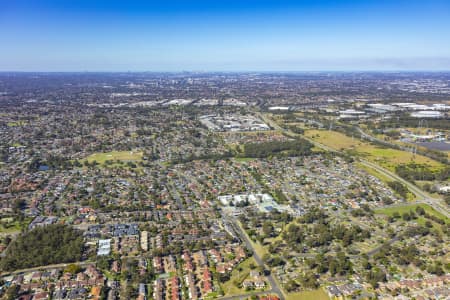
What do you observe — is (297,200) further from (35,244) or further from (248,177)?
(35,244)

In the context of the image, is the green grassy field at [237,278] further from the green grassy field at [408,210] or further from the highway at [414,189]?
the highway at [414,189]

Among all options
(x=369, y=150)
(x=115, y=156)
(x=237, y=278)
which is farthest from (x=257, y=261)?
(x=369, y=150)

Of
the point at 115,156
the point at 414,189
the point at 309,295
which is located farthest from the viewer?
the point at 115,156

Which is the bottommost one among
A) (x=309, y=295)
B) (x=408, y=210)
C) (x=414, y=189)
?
(x=309, y=295)

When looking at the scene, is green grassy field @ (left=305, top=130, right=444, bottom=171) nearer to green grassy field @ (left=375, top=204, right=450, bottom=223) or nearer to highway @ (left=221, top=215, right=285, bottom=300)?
green grassy field @ (left=375, top=204, right=450, bottom=223)

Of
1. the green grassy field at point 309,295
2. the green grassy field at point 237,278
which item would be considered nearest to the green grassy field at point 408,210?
the green grassy field at point 309,295

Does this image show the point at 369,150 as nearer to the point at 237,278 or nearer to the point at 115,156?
the point at 115,156
